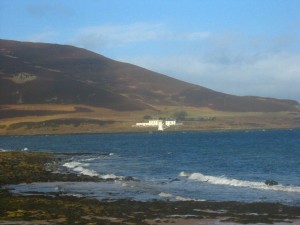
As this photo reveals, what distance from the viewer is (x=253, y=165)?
55219 millimetres

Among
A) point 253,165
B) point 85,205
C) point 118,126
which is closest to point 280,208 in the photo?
point 85,205

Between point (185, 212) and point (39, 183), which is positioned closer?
point (185, 212)

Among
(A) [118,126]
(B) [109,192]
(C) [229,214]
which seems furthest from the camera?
(A) [118,126]

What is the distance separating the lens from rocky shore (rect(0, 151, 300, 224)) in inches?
794

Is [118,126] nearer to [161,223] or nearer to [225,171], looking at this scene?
[225,171]

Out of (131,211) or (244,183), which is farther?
(244,183)

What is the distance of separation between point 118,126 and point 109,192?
6467 inches

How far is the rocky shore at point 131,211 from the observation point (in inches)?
794

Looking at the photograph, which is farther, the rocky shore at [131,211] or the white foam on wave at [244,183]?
the white foam on wave at [244,183]

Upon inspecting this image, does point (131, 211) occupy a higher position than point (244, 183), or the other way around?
point (131, 211)

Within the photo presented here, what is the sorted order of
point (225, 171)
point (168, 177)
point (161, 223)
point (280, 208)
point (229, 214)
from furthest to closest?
1. point (225, 171)
2. point (168, 177)
3. point (280, 208)
4. point (229, 214)
5. point (161, 223)

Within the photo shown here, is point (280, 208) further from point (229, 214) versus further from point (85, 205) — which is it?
point (85, 205)

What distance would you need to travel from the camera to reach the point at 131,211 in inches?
883

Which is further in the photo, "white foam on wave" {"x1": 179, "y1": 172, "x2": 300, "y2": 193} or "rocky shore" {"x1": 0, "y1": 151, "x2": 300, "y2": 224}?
"white foam on wave" {"x1": 179, "y1": 172, "x2": 300, "y2": 193}
